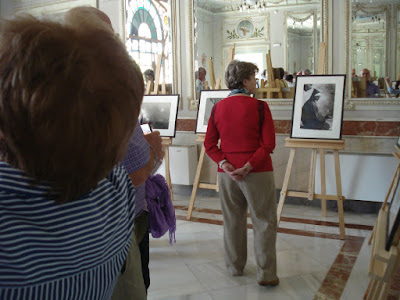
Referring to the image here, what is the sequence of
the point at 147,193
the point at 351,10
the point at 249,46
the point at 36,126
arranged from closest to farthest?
the point at 36,126, the point at 147,193, the point at 351,10, the point at 249,46

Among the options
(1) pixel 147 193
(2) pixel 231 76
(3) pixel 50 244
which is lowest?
(1) pixel 147 193

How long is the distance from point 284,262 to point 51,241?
11.5 ft

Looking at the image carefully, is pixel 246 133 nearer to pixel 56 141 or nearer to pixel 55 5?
pixel 56 141

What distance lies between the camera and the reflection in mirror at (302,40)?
18.8 ft

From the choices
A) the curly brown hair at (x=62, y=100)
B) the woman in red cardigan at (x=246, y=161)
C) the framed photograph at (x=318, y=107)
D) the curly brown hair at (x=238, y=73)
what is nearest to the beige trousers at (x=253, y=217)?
the woman in red cardigan at (x=246, y=161)

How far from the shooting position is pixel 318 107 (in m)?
4.85

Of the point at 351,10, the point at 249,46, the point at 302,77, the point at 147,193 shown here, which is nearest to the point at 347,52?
the point at 351,10

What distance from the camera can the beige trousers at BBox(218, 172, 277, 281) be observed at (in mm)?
3307

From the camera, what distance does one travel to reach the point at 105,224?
904 millimetres

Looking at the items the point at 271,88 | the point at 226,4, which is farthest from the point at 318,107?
the point at 226,4

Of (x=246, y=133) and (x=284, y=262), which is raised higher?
(x=246, y=133)

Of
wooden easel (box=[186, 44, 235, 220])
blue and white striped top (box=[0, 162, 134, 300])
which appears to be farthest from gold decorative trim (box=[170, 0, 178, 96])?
blue and white striped top (box=[0, 162, 134, 300])

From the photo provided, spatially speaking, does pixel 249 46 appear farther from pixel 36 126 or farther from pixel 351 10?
pixel 36 126

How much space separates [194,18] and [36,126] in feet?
20.3
